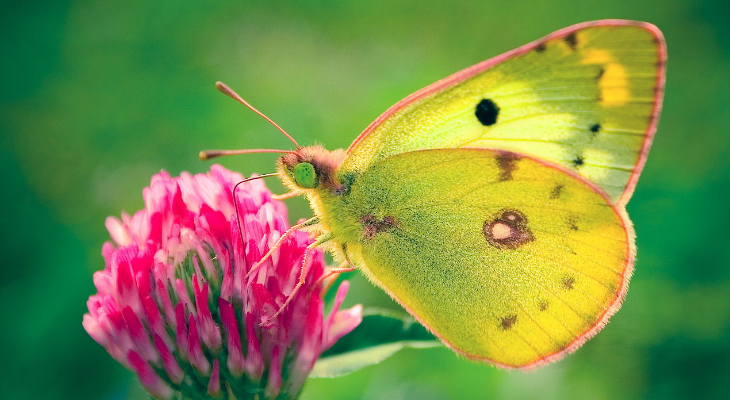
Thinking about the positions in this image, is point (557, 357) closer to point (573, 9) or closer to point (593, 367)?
point (593, 367)

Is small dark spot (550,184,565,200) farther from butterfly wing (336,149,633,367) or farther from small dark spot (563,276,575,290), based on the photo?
small dark spot (563,276,575,290)

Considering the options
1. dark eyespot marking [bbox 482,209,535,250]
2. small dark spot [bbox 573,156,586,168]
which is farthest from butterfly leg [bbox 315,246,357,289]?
small dark spot [bbox 573,156,586,168]

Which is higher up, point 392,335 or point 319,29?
point 319,29

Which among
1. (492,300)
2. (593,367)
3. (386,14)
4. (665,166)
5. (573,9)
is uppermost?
(386,14)

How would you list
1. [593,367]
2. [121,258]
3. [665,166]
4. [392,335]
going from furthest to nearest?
[665,166]
[593,367]
[392,335]
[121,258]

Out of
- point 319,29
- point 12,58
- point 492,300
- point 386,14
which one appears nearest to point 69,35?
point 12,58

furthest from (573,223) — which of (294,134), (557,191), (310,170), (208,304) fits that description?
(294,134)

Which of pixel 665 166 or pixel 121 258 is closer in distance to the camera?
pixel 121 258
